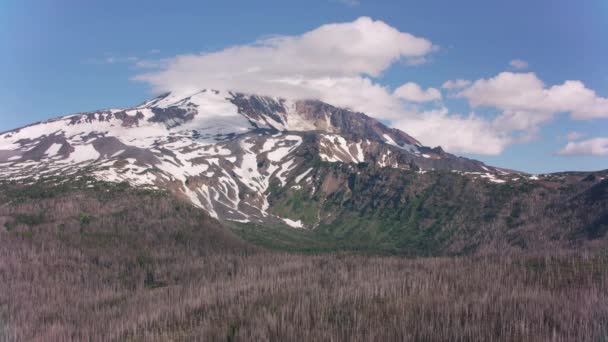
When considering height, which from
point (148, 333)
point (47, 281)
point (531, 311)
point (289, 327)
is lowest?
point (47, 281)

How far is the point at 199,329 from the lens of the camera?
6900cm

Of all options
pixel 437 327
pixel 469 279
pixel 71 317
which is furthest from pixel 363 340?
pixel 71 317

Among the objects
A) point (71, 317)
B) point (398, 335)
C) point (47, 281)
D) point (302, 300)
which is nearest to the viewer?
point (398, 335)

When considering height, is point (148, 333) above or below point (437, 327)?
below

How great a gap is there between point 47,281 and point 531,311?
175 metres

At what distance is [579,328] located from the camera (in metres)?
44.7

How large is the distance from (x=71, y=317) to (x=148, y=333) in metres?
55.4

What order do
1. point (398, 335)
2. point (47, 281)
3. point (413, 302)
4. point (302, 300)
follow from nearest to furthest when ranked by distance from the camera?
1. point (398, 335)
2. point (413, 302)
3. point (302, 300)
4. point (47, 281)

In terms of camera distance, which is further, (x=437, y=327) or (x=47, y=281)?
(x=47, y=281)


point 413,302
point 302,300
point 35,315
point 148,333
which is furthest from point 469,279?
point 35,315

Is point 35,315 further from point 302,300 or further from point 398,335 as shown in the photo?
point 398,335

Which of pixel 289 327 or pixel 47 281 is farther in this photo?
pixel 47 281

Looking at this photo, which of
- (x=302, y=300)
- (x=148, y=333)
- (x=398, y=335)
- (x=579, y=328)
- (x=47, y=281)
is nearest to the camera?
(x=579, y=328)

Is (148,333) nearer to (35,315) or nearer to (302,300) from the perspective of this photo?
(302,300)
